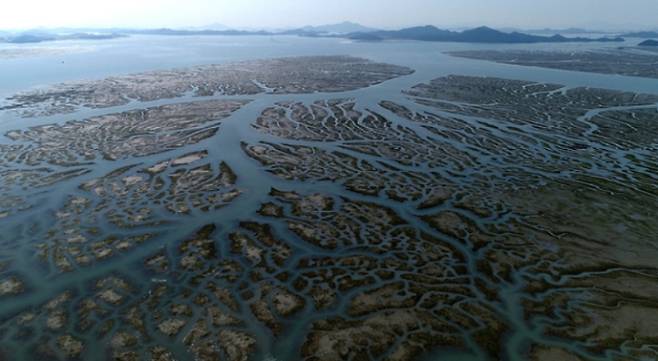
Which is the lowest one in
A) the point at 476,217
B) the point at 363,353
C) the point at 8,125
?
the point at 363,353

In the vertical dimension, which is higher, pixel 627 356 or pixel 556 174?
pixel 556 174

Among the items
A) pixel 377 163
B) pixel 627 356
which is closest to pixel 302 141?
pixel 377 163

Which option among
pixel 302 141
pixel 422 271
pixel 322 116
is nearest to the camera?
pixel 422 271

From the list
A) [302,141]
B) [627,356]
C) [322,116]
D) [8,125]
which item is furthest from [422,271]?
[8,125]

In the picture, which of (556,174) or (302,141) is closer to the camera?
(556,174)

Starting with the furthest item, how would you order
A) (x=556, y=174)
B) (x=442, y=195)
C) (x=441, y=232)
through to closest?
1. (x=556, y=174)
2. (x=442, y=195)
3. (x=441, y=232)

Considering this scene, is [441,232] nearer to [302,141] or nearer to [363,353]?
[363,353]

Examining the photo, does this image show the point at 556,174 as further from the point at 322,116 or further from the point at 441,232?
the point at 322,116
